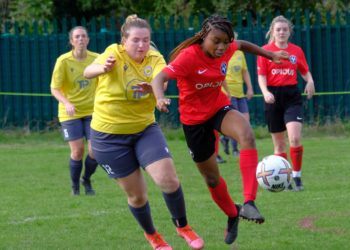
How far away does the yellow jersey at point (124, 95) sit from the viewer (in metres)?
7.25

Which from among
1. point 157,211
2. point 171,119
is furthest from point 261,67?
point 171,119

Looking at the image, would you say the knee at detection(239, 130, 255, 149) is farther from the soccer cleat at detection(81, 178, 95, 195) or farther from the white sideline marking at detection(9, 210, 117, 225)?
the soccer cleat at detection(81, 178, 95, 195)

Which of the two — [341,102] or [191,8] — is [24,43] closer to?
[191,8]

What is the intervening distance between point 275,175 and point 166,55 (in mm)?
11305

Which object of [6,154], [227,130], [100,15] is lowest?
[6,154]

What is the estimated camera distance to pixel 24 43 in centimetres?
1959

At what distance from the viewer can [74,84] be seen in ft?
36.8

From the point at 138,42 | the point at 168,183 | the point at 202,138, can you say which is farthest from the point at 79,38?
the point at 168,183

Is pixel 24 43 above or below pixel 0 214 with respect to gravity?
above

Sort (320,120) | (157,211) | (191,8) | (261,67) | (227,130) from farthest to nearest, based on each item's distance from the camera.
Answer: (191,8) < (320,120) < (261,67) < (157,211) < (227,130)

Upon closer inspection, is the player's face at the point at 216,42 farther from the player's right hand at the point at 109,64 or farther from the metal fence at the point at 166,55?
the metal fence at the point at 166,55

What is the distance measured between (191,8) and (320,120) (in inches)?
213

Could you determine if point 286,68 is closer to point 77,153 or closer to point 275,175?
point 77,153

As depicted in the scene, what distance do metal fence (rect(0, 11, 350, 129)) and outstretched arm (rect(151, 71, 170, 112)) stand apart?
12.1 meters
